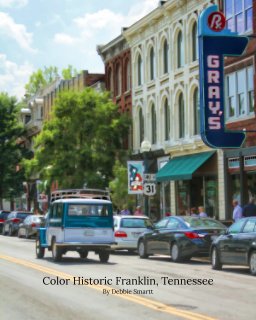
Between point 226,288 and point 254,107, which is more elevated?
point 254,107

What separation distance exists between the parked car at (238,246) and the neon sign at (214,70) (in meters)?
8.65

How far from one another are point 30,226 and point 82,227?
18.9m

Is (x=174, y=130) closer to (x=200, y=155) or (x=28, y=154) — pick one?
(x=200, y=155)

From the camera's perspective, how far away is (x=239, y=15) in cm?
3266

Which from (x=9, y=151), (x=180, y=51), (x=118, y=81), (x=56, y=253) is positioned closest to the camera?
(x=56, y=253)

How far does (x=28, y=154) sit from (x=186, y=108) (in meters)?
35.6

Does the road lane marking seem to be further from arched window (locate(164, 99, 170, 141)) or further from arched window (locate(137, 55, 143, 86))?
arched window (locate(137, 55, 143, 86))

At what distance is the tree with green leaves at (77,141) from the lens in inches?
1690

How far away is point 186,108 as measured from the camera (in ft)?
125

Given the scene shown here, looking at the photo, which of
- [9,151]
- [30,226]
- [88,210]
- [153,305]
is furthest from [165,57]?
[9,151]

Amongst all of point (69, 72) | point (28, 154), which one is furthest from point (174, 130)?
point (69, 72)

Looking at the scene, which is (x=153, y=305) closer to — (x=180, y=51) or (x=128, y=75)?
(x=180, y=51)

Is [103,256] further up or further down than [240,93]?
further down

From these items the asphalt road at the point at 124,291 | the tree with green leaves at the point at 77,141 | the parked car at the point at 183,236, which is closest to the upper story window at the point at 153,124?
the tree with green leaves at the point at 77,141
